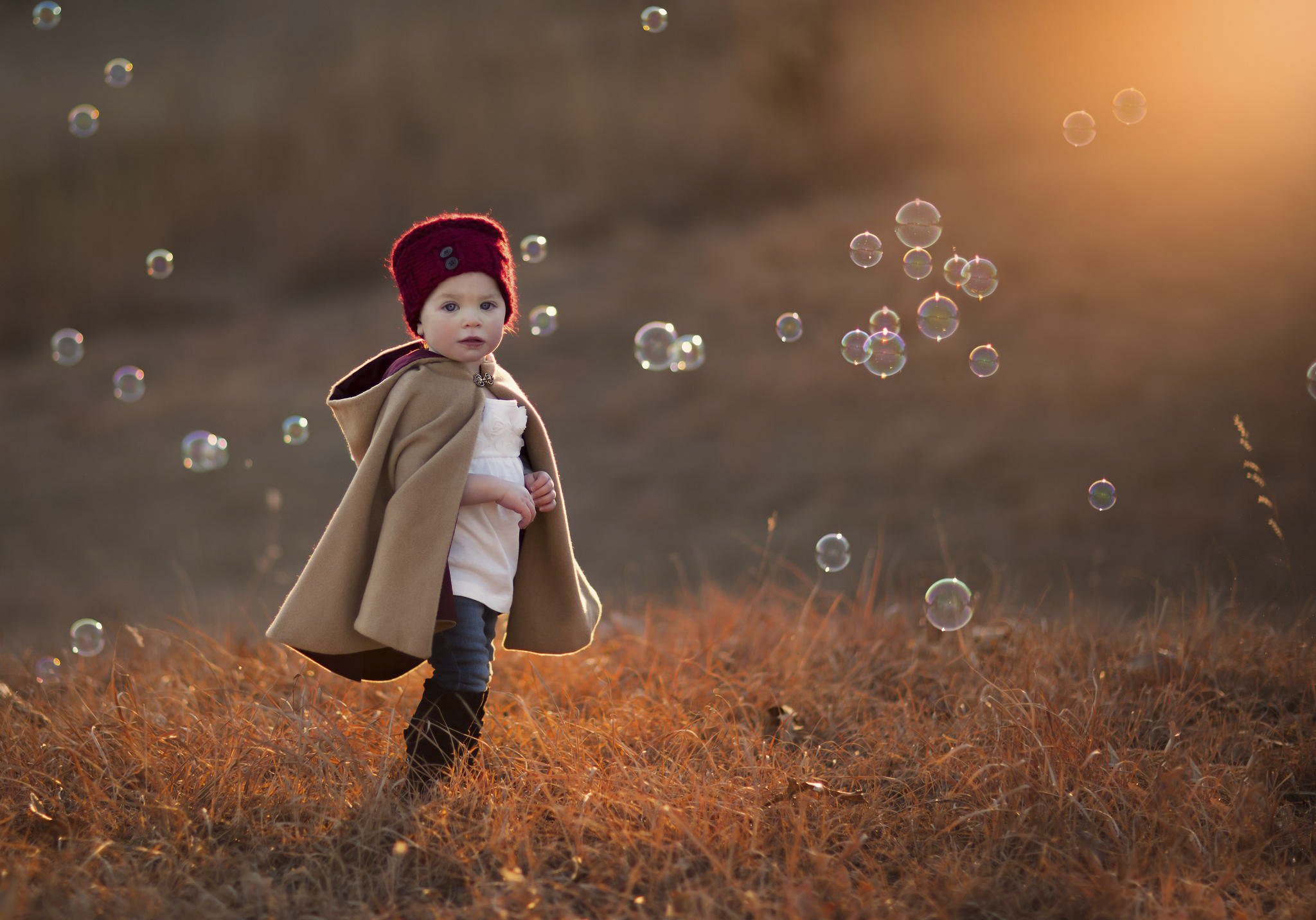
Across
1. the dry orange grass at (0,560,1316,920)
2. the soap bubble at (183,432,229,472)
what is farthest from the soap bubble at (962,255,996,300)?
the soap bubble at (183,432,229,472)

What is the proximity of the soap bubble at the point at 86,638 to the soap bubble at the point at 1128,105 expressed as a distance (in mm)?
5186

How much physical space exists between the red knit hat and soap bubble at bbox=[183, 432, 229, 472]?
1.89m

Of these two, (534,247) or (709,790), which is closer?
(709,790)

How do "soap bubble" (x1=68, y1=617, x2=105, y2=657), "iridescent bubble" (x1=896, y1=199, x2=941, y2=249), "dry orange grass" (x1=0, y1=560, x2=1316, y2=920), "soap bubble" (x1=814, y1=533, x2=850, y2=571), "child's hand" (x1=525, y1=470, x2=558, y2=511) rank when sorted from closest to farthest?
1. "dry orange grass" (x1=0, y1=560, x2=1316, y2=920)
2. "child's hand" (x1=525, y1=470, x2=558, y2=511)
3. "soap bubble" (x1=68, y1=617, x2=105, y2=657)
4. "soap bubble" (x1=814, y1=533, x2=850, y2=571)
5. "iridescent bubble" (x1=896, y1=199, x2=941, y2=249)

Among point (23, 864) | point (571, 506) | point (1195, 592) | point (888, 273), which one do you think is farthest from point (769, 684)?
point (888, 273)

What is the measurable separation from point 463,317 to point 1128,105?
3.86m

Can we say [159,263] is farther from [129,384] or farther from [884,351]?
[884,351]

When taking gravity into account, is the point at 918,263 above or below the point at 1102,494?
above

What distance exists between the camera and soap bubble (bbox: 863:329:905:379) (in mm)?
4727

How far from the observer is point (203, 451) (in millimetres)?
4824

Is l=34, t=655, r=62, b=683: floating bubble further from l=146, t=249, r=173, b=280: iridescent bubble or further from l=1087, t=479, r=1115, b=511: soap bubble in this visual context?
l=1087, t=479, r=1115, b=511: soap bubble

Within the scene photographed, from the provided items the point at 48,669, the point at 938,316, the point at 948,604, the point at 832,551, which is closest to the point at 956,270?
the point at 938,316

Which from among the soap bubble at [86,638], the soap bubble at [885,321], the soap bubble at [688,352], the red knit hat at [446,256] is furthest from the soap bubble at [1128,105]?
the soap bubble at [86,638]

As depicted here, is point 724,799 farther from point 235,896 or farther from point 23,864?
point 23,864
